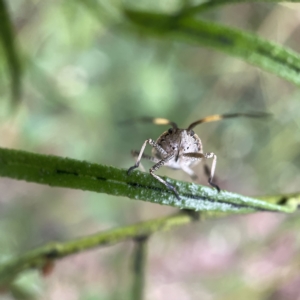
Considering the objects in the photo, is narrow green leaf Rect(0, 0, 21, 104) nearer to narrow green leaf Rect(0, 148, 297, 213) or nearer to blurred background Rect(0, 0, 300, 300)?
narrow green leaf Rect(0, 148, 297, 213)

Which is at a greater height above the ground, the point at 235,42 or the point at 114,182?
the point at 235,42

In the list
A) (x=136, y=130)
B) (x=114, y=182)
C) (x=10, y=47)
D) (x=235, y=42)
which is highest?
(x=136, y=130)

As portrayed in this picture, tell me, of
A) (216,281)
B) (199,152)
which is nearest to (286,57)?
(199,152)

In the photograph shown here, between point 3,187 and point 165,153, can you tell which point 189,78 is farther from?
point 165,153

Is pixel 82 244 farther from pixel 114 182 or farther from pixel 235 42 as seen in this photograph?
pixel 235 42

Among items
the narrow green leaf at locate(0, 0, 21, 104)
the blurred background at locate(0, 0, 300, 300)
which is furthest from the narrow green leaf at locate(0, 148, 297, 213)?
the blurred background at locate(0, 0, 300, 300)

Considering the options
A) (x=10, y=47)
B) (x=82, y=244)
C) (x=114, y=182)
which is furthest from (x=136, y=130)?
(x=114, y=182)

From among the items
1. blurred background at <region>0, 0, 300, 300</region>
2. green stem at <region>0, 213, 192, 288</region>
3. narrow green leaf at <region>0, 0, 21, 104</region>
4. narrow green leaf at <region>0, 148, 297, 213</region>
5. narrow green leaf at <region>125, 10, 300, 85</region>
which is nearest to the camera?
narrow green leaf at <region>0, 148, 297, 213</region>
